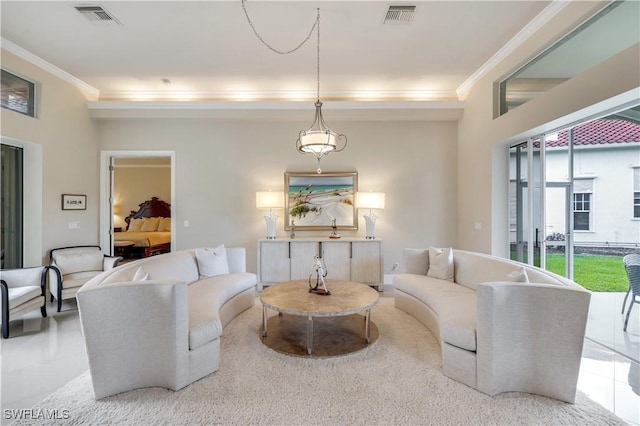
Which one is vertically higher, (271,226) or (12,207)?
(12,207)

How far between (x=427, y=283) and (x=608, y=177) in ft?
9.34

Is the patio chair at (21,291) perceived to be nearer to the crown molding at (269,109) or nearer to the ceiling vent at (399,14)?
the crown molding at (269,109)

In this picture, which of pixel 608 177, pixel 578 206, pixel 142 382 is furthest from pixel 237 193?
pixel 608 177

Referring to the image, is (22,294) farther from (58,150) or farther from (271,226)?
(271,226)

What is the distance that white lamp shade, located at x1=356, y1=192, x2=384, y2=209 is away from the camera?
16.0 ft

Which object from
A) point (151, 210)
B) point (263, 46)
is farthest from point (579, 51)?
point (151, 210)

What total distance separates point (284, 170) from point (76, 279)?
3.48 m

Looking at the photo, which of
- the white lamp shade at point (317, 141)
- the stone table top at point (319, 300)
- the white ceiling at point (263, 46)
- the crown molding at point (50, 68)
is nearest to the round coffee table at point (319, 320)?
the stone table top at point (319, 300)

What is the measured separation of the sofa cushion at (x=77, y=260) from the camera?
Result: 158 inches

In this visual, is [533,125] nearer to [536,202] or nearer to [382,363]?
[536,202]

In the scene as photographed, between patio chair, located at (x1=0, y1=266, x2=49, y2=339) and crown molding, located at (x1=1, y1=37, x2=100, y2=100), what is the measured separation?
110 inches

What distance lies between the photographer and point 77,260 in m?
4.11

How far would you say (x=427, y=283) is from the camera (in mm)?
3389

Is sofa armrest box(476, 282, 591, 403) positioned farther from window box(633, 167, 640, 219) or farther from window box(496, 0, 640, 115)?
window box(633, 167, 640, 219)
